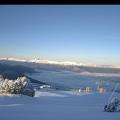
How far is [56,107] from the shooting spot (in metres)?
5.62

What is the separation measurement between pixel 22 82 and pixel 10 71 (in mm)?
738

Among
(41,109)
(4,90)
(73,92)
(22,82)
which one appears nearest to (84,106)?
(73,92)

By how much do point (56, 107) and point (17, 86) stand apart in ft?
3.21

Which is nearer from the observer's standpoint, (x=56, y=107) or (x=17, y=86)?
(x=56, y=107)

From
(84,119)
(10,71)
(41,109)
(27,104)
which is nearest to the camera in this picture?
(84,119)

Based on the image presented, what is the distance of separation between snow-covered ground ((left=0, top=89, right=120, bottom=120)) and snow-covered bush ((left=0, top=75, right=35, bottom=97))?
5.1 inches

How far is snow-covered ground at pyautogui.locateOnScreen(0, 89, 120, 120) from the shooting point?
4.94m

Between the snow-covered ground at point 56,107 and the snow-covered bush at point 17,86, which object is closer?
the snow-covered ground at point 56,107

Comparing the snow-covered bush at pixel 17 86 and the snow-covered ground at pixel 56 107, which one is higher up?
the snow-covered bush at pixel 17 86

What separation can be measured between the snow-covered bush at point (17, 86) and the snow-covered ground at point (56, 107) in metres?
0.13

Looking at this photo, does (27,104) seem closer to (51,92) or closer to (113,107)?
(51,92)

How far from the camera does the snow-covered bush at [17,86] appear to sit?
5703 mm

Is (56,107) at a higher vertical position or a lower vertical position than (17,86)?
lower

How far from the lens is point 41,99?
6094mm
